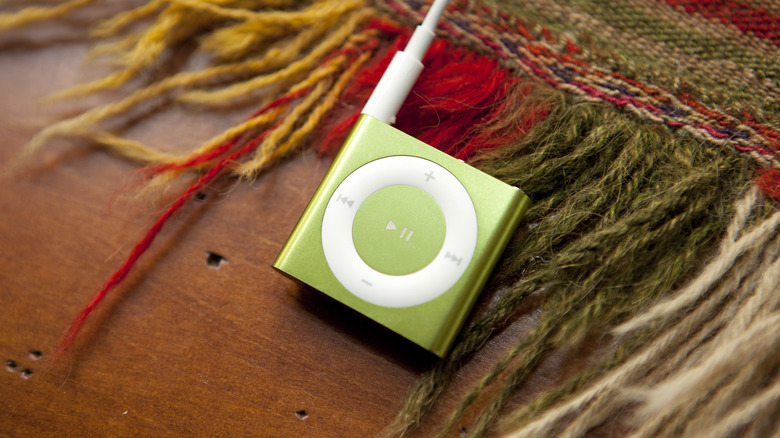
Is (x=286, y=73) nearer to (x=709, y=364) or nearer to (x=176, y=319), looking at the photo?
(x=176, y=319)

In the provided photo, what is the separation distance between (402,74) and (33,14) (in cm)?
36

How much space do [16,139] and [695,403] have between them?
1.98 feet

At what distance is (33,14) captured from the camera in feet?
1.45

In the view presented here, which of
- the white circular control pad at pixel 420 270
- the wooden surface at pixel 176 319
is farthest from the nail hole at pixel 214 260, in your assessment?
the white circular control pad at pixel 420 270

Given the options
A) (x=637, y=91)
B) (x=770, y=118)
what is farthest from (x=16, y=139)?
(x=770, y=118)

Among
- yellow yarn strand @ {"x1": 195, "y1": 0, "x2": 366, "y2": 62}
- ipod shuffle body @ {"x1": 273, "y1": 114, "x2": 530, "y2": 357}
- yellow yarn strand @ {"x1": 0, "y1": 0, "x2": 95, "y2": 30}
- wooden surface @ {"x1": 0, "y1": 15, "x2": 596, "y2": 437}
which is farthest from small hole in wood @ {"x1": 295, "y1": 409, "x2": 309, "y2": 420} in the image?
yellow yarn strand @ {"x1": 0, "y1": 0, "x2": 95, "y2": 30}

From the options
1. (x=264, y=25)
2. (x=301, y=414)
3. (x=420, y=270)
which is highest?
(x=264, y=25)

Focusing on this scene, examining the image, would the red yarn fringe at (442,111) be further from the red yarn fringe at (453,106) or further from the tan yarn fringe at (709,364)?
the tan yarn fringe at (709,364)

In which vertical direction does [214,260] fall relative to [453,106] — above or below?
below

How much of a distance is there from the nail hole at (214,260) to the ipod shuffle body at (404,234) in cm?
8

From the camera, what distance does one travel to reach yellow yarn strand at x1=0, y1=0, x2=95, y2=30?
44 centimetres

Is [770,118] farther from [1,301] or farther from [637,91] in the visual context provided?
[1,301]

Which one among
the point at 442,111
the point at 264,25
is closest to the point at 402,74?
the point at 442,111

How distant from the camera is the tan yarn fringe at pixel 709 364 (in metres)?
0.33
